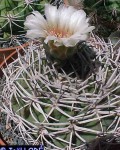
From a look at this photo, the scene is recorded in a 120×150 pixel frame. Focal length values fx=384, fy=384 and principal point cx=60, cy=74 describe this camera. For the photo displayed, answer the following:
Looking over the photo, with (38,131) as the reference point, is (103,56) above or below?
above

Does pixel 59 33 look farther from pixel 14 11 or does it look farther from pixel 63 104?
pixel 14 11

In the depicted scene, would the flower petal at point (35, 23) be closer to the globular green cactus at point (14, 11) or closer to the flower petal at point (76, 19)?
the flower petal at point (76, 19)

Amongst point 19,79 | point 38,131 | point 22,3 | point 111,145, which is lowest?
point 111,145

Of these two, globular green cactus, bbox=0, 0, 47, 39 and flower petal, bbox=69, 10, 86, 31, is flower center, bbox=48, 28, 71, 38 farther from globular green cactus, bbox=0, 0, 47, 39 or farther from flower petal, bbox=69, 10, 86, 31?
globular green cactus, bbox=0, 0, 47, 39

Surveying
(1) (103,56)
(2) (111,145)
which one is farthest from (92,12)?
(2) (111,145)

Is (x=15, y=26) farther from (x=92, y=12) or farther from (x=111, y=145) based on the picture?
(x=111, y=145)

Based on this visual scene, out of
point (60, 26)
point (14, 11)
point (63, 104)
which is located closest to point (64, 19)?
point (60, 26)
